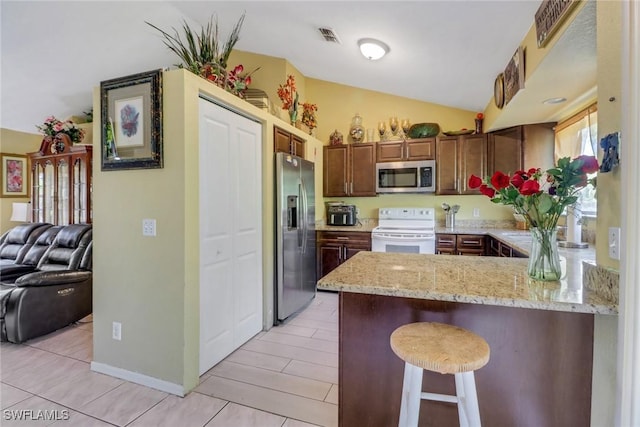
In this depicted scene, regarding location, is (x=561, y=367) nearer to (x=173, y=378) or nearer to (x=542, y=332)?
(x=542, y=332)

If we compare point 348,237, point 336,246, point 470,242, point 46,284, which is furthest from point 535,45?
point 46,284

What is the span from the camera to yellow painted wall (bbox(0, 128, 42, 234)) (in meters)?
4.92

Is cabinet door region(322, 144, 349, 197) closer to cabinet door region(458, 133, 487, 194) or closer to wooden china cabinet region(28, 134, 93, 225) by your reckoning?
cabinet door region(458, 133, 487, 194)

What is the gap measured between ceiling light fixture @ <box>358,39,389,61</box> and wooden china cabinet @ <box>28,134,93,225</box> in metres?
3.93

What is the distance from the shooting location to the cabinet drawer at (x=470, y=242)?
352cm

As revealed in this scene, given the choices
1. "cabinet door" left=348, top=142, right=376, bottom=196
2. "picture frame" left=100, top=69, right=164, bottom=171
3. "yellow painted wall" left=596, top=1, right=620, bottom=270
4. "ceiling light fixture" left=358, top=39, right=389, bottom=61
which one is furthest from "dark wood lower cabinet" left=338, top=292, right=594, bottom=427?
"cabinet door" left=348, top=142, right=376, bottom=196

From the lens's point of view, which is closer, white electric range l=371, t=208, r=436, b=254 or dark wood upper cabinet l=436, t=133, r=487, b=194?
white electric range l=371, t=208, r=436, b=254

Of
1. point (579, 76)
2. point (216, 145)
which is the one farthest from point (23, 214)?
point (579, 76)

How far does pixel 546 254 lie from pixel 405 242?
2377mm

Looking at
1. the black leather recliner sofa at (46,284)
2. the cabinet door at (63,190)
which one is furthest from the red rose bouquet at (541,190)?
the cabinet door at (63,190)

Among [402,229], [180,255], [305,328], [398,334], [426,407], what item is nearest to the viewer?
[398,334]

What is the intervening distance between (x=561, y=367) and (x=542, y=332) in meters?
0.15

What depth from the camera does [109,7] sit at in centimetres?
278

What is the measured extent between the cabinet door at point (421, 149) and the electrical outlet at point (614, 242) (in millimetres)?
3057
